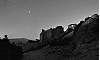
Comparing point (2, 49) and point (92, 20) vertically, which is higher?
point (92, 20)

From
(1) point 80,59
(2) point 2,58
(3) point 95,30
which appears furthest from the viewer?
(3) point 95,30

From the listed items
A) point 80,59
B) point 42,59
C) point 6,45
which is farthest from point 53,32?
point 80,59

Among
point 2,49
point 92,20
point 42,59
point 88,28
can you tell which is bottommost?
point 42,59

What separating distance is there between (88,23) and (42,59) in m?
9.96

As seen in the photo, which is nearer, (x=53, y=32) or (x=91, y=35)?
(x=91, y=35)

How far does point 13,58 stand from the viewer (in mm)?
17750

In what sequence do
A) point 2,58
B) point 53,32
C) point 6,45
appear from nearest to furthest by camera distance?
point 2,58 < point 6,45 < point 53,32

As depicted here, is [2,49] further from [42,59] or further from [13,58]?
[42,59]

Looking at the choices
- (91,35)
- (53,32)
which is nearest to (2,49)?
(91,35)

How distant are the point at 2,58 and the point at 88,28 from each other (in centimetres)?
1347

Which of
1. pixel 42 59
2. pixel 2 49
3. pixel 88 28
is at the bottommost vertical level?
pixel 42 59

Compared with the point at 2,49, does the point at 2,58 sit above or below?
below

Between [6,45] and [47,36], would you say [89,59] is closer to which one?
[6,45]

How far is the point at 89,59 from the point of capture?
10.9 meters
